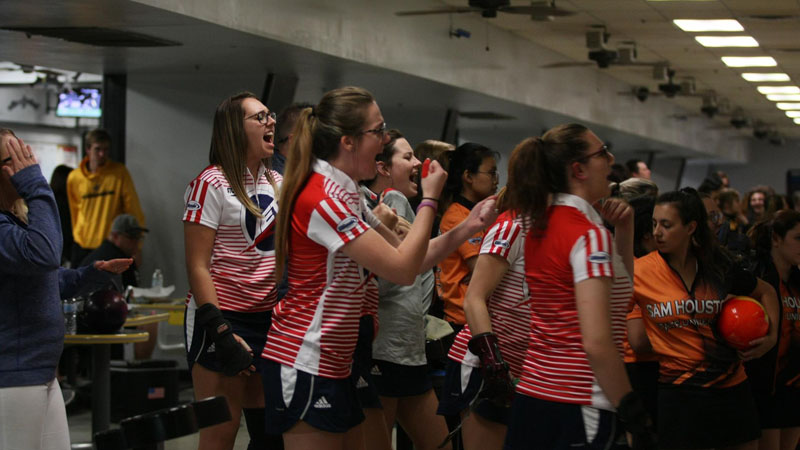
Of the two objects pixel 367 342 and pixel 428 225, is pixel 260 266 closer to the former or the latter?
pixel 367 342

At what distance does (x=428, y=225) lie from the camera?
8.29ft

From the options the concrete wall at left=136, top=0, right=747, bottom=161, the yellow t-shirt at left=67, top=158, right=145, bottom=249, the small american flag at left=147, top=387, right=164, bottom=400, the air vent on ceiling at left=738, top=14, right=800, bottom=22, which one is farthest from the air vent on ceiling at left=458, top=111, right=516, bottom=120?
the small american flag at left=147, top=387, right=164, bottom=400

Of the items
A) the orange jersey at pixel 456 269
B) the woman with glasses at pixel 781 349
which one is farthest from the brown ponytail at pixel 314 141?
the woman with glasses at pixel 781 349

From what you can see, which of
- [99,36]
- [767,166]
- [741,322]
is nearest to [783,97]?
[767,166]

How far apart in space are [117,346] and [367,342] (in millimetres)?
5969

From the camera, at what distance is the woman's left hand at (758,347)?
3.63 meters

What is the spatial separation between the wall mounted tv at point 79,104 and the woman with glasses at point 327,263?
1201cm

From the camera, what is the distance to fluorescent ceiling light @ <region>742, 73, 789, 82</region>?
14.5 meters

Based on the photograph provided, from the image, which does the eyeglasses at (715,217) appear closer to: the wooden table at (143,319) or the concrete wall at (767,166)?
the wooden table at (143,319)

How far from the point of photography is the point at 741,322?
3.54 m

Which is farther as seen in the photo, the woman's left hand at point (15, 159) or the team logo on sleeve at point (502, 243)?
the team logo on sleeve at point (502, 243)

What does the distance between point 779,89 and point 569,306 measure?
49.4 ft

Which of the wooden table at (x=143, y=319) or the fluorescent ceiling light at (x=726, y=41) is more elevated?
the fluorescent ceiling light at (x=726, y=41)

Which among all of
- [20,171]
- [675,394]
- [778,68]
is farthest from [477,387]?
[778,68]
